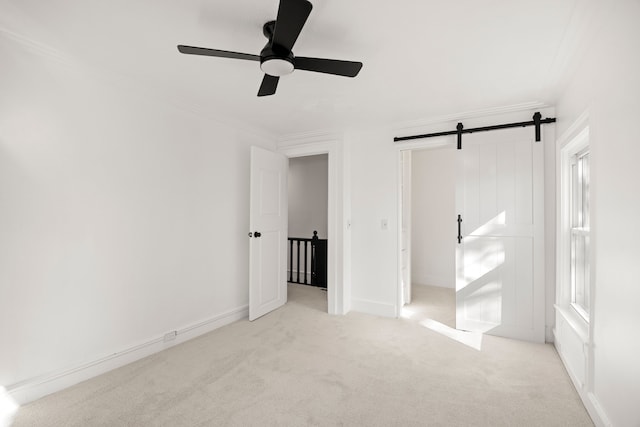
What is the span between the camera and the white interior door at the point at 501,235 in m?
2.93

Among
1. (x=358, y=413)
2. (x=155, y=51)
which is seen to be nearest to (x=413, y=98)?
(x=155, y=51)

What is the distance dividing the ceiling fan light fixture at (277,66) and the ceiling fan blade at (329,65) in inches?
2.2

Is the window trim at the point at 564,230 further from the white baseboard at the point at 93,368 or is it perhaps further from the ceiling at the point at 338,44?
the white baseboard at the point at 93,368

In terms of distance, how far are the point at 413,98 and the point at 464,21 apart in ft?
3.70

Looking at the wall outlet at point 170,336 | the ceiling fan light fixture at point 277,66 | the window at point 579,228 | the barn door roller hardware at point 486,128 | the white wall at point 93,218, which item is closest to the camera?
the ceiling fan light fixture at point 277,66

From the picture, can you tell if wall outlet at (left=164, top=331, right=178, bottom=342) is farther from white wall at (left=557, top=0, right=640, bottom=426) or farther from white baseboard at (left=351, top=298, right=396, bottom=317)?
white wall at (left=557, top=0, right=640, bottom=426)

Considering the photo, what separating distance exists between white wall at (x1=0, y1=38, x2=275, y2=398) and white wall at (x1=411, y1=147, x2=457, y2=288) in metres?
3.61

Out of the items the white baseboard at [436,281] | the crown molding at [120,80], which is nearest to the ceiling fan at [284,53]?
the crown molding at [120,80]

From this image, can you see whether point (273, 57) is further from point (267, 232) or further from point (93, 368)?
point (93, 368)

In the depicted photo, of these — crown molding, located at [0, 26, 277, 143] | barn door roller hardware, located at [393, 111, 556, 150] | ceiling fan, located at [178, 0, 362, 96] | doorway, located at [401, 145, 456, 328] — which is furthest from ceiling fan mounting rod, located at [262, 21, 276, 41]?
doorway, located at [401, 145, 456, 328]

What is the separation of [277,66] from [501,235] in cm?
271

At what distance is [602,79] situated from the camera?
66.6 inches

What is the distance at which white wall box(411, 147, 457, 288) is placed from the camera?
5.16m

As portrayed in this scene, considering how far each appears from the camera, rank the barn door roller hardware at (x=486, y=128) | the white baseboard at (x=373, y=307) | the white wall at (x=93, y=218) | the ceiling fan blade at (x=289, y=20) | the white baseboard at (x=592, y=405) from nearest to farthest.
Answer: the ceiling fan blade at (x=289, y=20) < the white baseboard at (x=592, y=405) < the white wall at (x=93, y=218) < the barn door roller hardware at (x=486, y=128) < the white baseboard at (x=373, y=307)
